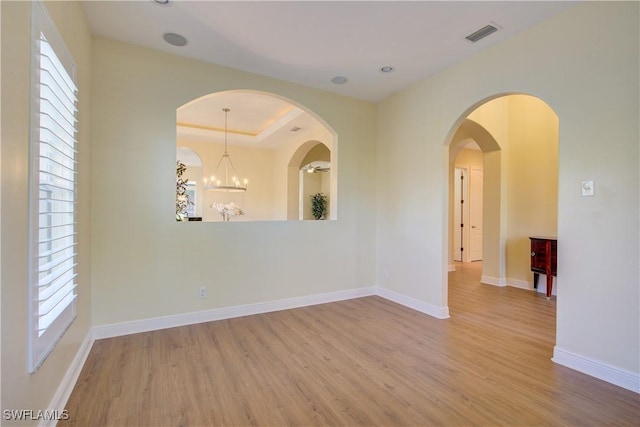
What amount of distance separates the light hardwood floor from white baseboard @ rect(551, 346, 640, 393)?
8cm

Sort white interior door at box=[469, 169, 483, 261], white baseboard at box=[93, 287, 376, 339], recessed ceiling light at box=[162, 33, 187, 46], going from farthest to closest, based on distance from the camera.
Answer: white interior door at box=[469, 169, 483, 261] < white baseboard at box=[93, 287, 376, 339] < recessed ceiling light at box=[162, 33, 187, 46]

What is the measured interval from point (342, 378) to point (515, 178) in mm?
4776

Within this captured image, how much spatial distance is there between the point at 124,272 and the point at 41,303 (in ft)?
5.07

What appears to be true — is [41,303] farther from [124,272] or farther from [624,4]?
[624,4]

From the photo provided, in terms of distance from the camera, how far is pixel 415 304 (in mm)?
4117

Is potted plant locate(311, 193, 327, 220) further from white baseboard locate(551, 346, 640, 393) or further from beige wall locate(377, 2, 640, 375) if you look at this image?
white baseboard locate(551, 346, 640, 393)

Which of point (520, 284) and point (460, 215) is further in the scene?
point (460, 215)

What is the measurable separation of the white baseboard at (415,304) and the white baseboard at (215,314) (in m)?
0.28

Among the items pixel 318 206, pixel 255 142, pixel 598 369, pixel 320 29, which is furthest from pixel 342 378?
pixel 255 142

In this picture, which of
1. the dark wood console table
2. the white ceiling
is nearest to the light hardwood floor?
the dark wood console table

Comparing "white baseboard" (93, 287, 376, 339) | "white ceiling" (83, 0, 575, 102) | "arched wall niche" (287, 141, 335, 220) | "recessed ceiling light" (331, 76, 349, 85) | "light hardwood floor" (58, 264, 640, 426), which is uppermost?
"recessed ceiling light" (331, 76, 349, 85)

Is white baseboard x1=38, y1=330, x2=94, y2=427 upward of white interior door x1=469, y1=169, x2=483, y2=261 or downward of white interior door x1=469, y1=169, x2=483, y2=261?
downward

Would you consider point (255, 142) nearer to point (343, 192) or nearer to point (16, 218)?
point (343, 192)

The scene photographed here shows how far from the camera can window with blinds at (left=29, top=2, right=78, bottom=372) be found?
62.4 inches
